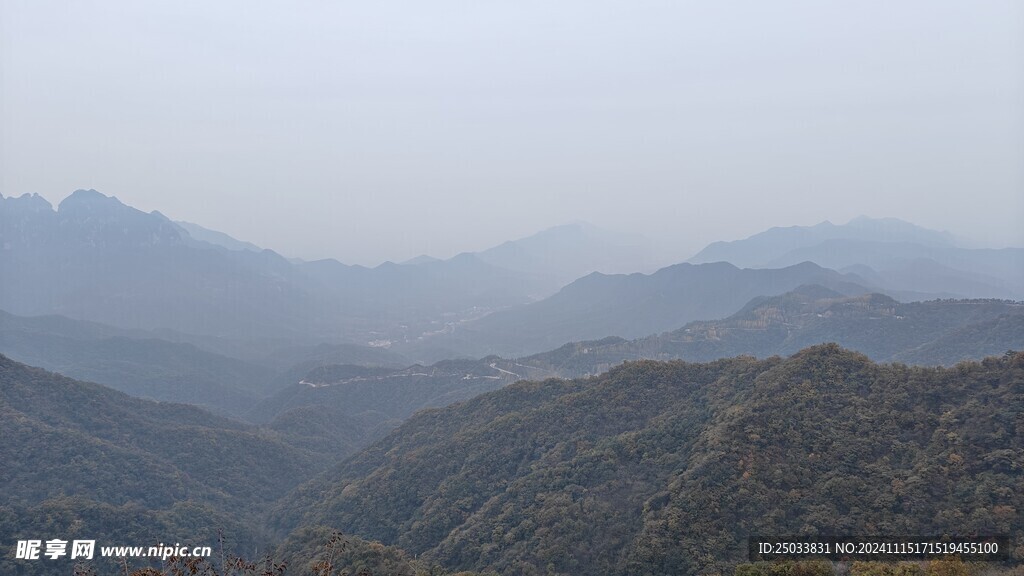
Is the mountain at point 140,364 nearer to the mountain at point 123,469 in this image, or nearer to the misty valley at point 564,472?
the misty valley at point 564,472

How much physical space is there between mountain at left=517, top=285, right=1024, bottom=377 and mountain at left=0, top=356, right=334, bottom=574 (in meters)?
57.4

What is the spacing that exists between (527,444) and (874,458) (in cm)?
2422

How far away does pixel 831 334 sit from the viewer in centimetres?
10462

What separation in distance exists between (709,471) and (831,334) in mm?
90753

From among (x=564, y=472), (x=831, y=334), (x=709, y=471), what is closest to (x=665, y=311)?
(x=831, y=334)

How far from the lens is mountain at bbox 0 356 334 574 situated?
36.1m

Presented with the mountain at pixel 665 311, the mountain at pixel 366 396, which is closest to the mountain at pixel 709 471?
the mountain at pixel 366 396

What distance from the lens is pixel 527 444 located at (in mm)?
44469

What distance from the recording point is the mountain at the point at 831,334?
7725 centimetres

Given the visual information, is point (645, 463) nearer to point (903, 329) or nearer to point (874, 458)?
point (874, 458)

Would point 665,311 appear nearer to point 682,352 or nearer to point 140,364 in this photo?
point 682,352

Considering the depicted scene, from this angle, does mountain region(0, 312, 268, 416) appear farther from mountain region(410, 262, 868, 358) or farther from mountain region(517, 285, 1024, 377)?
mountain region(410, 262, 868, 358)

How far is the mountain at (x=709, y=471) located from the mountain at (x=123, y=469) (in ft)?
31.0

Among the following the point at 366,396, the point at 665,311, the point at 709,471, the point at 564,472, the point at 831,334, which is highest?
the point at 665,311
